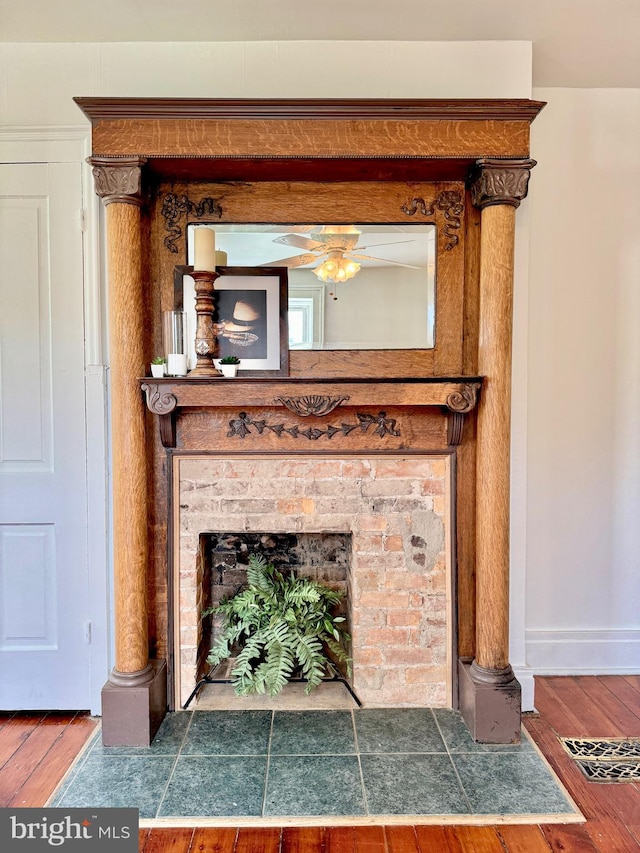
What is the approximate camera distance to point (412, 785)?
1.82 meters

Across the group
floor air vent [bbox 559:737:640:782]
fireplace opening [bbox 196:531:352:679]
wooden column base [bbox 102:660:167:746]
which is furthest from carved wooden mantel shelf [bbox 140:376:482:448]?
floor air vent [bbox 559:737:640:782]

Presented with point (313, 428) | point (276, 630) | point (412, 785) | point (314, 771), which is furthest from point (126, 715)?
point (313, 428)

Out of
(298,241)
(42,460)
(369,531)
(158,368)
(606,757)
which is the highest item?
(298,241)

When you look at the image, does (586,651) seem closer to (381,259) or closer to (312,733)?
(312,733)

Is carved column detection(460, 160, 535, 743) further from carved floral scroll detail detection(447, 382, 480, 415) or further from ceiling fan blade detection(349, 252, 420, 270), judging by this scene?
ceiling fan blade detection(349, 252, 420, 270)

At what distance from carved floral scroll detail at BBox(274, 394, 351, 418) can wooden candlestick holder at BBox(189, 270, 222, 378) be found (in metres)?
0.30

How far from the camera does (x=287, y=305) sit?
7.16ft

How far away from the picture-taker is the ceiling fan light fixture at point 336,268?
217 cm

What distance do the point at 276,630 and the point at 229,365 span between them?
109cm

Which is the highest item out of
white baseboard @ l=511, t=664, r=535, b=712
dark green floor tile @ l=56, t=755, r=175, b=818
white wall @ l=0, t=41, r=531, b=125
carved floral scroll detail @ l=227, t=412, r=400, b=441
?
white wall @ l=0, t=41, r=531, b=125

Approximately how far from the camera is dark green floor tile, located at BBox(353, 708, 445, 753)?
201cm

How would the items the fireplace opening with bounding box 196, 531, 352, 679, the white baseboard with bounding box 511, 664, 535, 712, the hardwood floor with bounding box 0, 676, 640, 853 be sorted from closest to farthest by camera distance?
1. the hardwood floor with bounding box 0, 676, 640, 853
2. the white baseboard with bounding box 511, 664, 535, 712
3. the fireplace opening with bounding box 196, 531, 352, 679

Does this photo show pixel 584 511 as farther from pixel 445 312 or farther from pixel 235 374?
pixel 235 374

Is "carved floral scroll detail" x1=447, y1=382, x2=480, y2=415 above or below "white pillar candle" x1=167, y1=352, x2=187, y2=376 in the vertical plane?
below
